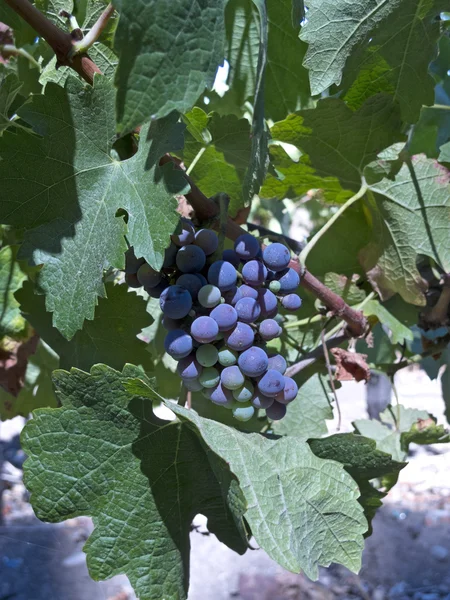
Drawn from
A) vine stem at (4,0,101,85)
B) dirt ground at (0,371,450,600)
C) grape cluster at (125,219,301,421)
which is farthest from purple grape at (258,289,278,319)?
dirt ground at (0,371,450,600)

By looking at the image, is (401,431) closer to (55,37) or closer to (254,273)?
(254,273)

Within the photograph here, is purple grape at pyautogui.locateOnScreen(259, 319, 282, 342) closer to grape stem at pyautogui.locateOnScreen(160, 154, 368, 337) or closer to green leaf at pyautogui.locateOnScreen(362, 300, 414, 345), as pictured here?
grape stem at pyautogui.locateOnScreen(160, 154, 368, 337)

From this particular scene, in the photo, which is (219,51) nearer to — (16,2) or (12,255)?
(16,2)

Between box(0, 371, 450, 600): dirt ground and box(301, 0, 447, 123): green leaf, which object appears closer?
box(301, 0, 447, 123): green leaf

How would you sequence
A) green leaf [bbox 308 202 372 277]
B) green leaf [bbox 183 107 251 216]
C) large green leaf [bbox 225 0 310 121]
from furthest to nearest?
green leaf [bbox 308 202 372 277] < large green leaf [bbox 225 0 310 121] < green leaf [bbox 183 107 251 216]

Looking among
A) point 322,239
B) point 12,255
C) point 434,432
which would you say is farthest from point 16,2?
point 434,432

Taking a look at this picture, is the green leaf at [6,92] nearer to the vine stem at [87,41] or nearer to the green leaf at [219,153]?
the vine stem at [87,41]

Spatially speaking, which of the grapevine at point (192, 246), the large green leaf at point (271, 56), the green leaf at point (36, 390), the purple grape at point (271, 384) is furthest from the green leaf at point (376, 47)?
the green leaf at point (36, 390)
